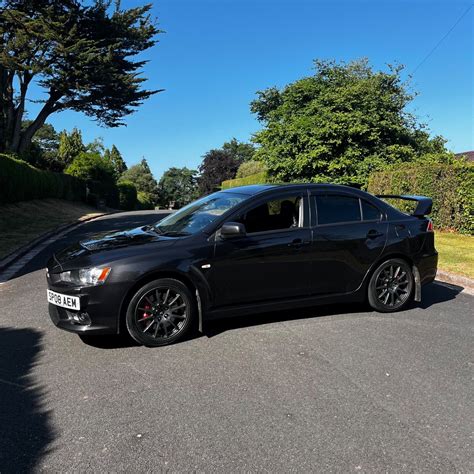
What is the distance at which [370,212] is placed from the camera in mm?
5957

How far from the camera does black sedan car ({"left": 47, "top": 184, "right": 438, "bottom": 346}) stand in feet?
14.9

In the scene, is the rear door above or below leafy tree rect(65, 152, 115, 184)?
below

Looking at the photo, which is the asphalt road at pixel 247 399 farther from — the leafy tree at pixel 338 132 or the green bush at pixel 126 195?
the green bush at pixel 126 195

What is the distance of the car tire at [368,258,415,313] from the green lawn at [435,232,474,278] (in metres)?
2.61

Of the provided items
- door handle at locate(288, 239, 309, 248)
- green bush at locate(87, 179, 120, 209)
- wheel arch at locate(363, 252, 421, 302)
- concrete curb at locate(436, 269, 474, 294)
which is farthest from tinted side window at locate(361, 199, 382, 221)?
green bush at locate(87, 179, 120, 209)

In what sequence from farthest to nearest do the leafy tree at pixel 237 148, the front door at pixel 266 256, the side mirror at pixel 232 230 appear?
the leafy tree at pixel 237 148 → the front door at pixel 266 256 → the side mirror at pixel 232 230

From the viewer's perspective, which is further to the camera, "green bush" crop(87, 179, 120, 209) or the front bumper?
"green bush" crop(87, 179, 120, 209)

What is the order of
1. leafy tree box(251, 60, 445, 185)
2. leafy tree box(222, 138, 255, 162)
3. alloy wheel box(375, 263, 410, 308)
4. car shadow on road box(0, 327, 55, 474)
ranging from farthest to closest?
leafy tree box(222, 138, 255, 162) → leafy tree box(251, 60, 445, 185) → alloy wheel box(375, 263, 410, 308) → car shadow on road box(0, 327, 55, 474)

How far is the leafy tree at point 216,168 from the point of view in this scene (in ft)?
244

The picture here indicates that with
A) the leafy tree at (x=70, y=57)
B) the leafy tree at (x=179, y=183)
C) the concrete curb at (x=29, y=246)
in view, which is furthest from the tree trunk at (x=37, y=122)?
the leafy tree at (x=179, y=183)

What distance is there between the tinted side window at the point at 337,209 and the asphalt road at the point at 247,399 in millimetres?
1231

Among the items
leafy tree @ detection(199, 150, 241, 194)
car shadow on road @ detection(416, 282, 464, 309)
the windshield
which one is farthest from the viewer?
leafy tree @ detection(199, 150, 241, 194)

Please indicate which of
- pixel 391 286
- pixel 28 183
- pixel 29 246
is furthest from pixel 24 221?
pixel 391 286

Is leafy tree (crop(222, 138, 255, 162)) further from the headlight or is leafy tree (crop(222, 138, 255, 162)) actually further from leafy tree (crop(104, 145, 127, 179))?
the headlight
